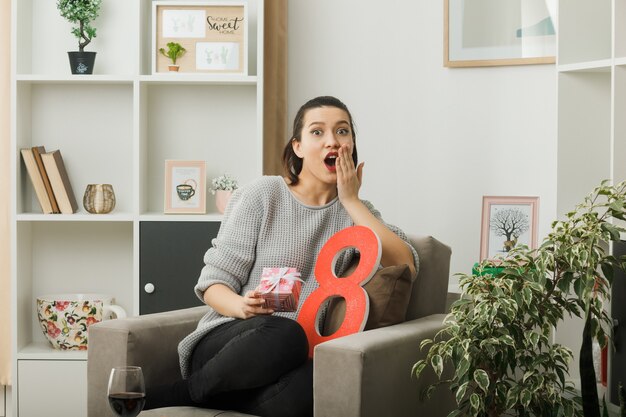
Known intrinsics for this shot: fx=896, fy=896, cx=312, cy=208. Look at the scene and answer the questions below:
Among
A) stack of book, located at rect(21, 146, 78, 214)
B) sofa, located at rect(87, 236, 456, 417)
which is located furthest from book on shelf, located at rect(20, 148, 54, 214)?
sofa, located at rect(87, 236, 456, 417)

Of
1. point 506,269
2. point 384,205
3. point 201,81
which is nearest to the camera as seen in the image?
point 506,269

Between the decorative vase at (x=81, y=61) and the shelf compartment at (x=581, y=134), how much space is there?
171 cm

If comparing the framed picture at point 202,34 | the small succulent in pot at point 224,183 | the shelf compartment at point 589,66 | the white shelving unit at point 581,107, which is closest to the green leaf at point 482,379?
the white shelving unit at point 581,107

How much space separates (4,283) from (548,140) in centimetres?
214

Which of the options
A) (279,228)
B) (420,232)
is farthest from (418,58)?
(279,228)

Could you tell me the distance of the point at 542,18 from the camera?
11.0ft

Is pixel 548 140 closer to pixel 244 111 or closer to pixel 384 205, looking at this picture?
pixel 384 205

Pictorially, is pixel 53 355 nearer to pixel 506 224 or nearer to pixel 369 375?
pixel 369 375

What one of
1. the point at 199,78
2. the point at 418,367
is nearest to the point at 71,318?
the point at 199,78

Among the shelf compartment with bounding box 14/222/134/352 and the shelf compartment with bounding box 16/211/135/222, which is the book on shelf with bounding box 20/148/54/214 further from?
the shelf compartment with bounding box 14/222/134/352

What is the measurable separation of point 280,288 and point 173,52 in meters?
1.38

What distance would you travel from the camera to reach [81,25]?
3.36 m

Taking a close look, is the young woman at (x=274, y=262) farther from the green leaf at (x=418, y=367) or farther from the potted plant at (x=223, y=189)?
the potted plant at (x=223, y=189)

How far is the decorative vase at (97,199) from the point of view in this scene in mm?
3336
